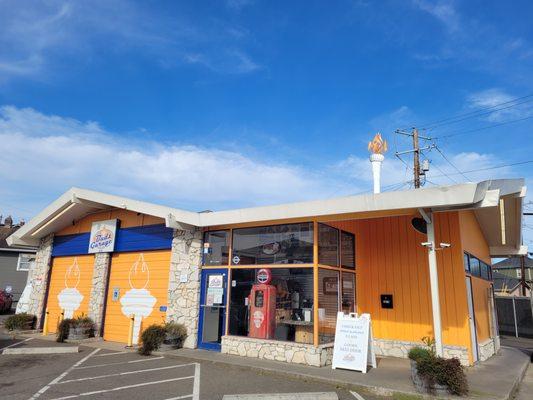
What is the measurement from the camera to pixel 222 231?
11.2 metres

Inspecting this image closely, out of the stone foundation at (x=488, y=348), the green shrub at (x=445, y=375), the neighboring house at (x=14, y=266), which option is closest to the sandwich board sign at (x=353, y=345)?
the green shrub at (x=445, y=375)

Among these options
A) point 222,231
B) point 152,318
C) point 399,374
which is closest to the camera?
point 399,374

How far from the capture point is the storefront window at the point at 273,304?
917 centimetres

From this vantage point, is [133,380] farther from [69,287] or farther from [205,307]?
[69,287]

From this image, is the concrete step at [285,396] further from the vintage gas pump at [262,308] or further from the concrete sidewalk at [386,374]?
the vintage gas pump at [262,308]

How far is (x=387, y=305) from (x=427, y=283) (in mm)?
1165

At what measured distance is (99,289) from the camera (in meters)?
13.4

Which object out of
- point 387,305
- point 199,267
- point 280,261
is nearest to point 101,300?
point 199,267

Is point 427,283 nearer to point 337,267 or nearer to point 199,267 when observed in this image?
point 337,267

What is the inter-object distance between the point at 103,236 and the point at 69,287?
273 centimetres

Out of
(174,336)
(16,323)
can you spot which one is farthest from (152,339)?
(16,323)

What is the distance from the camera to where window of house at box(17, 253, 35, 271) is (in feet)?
86.8

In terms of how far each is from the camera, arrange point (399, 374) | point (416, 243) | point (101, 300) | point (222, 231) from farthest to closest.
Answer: point (101, 300), point (222, 231), point (416, 243), point (399, 374)

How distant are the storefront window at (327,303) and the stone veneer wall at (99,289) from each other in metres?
7.84
